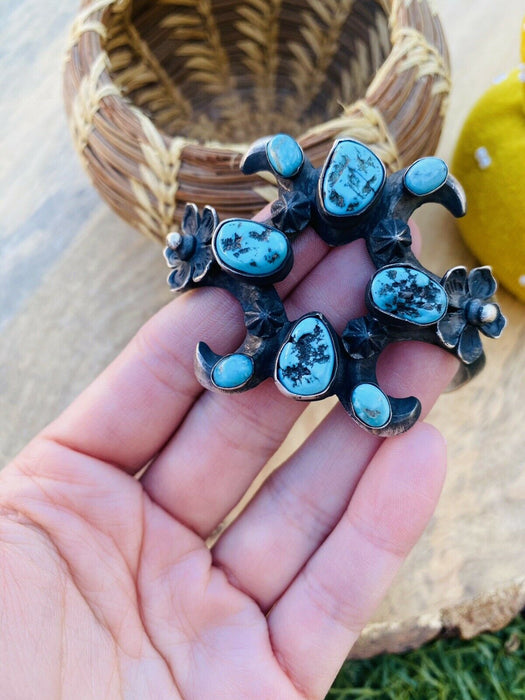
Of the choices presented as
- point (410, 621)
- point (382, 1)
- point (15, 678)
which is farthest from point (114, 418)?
point (382, 1)

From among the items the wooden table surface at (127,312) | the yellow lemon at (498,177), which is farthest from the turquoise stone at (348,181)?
the wooden table surface at (127,312)

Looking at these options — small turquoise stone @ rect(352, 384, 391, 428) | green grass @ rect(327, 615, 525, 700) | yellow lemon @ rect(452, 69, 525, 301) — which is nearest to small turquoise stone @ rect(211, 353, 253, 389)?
small turquoise stone @ rect(352, 384, 391, 428)

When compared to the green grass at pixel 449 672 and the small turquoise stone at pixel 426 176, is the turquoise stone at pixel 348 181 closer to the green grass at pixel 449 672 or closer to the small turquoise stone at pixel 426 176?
the small turquoise stone at pixel 426 176

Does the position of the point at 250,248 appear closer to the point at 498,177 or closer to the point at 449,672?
the point at 498,177

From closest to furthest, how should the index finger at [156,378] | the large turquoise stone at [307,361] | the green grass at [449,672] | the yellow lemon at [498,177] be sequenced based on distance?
the large turquoise stone at [307,361] < the index finger at [156,378] < the yellow lemon at [498,177] < the green grass at [449,672]

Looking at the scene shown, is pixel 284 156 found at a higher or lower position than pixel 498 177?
higher

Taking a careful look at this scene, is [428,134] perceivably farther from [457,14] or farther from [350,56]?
[457,14]

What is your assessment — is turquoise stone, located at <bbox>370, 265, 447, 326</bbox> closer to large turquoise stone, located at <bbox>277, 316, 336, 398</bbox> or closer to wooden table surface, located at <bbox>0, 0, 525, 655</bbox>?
large turquoise stone, located at <bbox>277, 316, 336, 398</bbox>

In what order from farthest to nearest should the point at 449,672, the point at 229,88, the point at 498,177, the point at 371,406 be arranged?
the point at 229,88, the point at 449,672, the point at 498,177, the point at 371,406

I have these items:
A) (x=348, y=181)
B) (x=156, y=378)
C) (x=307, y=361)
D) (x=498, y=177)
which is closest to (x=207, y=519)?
(x=156, y=378)
